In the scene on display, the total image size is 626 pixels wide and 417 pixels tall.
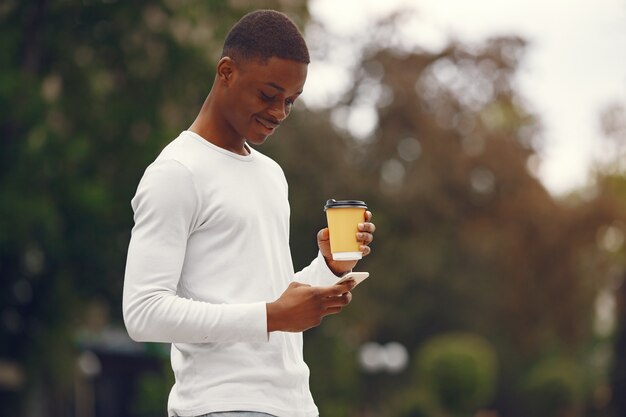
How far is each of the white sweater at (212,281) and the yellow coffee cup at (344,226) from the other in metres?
0.17

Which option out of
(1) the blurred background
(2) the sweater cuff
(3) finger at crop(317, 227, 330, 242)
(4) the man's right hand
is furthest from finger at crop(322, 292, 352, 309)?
(1) the blurred background

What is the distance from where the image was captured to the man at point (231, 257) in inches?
127

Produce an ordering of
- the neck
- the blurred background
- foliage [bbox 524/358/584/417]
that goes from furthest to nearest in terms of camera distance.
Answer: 1. foliage [bbox 524/358/584/417]
2. the blurred background
3. the neck

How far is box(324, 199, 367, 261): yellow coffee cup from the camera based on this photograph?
346 cm

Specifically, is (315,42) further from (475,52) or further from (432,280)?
(432,280)

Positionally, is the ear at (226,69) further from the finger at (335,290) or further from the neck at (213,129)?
the finger at (335,290)

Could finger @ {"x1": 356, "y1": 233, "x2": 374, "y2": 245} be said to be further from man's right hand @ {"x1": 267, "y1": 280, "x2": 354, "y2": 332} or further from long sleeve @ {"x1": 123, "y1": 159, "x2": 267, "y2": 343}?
long sleeve @ {"x1": 123, "y1": 159, "x2": 267, "y2": 343}

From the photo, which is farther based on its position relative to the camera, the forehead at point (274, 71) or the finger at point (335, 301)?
the forehead at point (274, 71)

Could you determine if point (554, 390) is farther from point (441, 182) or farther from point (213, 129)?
point (213, 129)

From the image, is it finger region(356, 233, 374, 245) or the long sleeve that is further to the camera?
finger region(356, 233, 374, 245)

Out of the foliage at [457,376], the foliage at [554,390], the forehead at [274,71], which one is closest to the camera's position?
the forehead at [274,71]

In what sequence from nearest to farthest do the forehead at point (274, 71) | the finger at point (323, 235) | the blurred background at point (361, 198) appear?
the forehead at point (274, 71) → the finger at point (323, 235) → the blurred background at point (361, 198)

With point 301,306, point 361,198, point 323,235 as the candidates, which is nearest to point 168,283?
point 301,306

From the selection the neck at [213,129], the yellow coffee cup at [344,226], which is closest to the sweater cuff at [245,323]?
the yellow coffee cup at [344,226]
